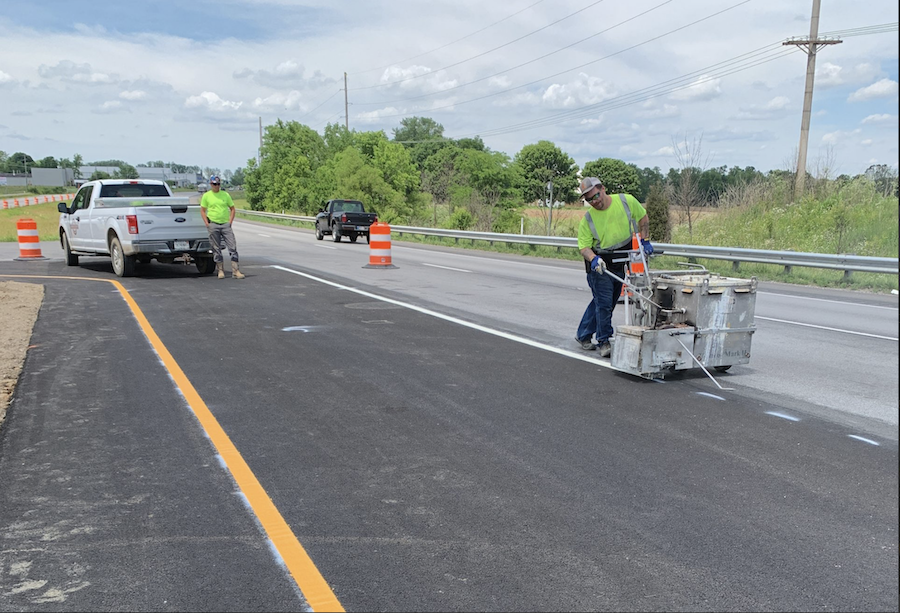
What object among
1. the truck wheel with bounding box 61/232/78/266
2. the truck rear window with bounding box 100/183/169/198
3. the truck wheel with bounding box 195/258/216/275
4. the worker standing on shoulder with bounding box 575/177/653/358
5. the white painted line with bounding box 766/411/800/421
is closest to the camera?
the white painted line with bounding box 766/411/800/421

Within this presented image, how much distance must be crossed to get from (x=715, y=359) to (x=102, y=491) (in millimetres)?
5322

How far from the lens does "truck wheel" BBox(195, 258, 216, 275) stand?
1552cm

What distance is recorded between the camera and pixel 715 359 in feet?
22.5

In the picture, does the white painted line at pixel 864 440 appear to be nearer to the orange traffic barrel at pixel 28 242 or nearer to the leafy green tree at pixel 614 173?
the orange traffic barrel at pixel 28 242

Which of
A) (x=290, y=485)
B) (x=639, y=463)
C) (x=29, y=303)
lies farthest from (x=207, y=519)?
(x=29, y=303)

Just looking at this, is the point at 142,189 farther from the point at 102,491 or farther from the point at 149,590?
the point at 149,590

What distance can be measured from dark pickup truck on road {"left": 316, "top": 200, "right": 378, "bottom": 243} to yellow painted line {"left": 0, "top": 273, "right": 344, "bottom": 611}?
24875mm

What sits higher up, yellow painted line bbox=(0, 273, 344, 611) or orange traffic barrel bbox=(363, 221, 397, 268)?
orange traffic barrel bbox=(363, 221, 397, 268)

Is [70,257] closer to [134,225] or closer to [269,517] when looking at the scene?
[134,225]

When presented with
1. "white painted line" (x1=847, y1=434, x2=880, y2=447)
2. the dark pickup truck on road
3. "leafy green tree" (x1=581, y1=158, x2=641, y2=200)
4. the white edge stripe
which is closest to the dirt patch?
the white edge stripe

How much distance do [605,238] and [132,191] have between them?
12.6 m

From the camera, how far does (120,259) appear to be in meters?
14.9

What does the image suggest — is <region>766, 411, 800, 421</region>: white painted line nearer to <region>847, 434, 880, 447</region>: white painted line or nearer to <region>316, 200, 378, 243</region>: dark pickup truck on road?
<region>847, 434, 880, 447</region>: white painted line

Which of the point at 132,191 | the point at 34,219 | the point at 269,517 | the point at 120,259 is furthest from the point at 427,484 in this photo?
the point at 34,219
